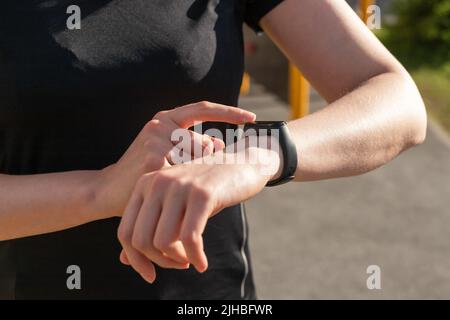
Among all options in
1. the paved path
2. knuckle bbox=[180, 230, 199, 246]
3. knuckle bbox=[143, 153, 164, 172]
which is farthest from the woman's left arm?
the paved path

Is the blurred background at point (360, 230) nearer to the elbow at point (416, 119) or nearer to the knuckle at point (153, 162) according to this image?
the elbow at point (416, 119)

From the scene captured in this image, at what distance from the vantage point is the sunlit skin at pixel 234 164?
1.17 meters

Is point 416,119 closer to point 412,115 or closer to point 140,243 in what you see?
point 412,115

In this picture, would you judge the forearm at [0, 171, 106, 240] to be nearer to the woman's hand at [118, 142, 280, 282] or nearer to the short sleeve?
the woman's hand at [118, 142, 280, 282]

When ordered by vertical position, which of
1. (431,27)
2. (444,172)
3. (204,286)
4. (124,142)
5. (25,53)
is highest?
(431,27)

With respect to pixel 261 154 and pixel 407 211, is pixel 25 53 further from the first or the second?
pixel 407 211

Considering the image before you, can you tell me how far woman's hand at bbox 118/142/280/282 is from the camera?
1146 millimetres

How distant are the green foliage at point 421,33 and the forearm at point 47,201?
9.36 m

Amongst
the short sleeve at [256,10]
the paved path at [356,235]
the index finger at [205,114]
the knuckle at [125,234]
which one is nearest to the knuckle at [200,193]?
the knuckle at [125,234]

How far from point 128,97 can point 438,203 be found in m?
4.92

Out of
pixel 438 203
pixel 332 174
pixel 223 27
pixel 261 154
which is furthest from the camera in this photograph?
pixel 438 203

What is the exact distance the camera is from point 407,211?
6.06 metres

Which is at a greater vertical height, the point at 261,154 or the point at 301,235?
the point at 301,235

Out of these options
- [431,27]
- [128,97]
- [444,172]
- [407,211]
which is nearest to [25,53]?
[128,97]
